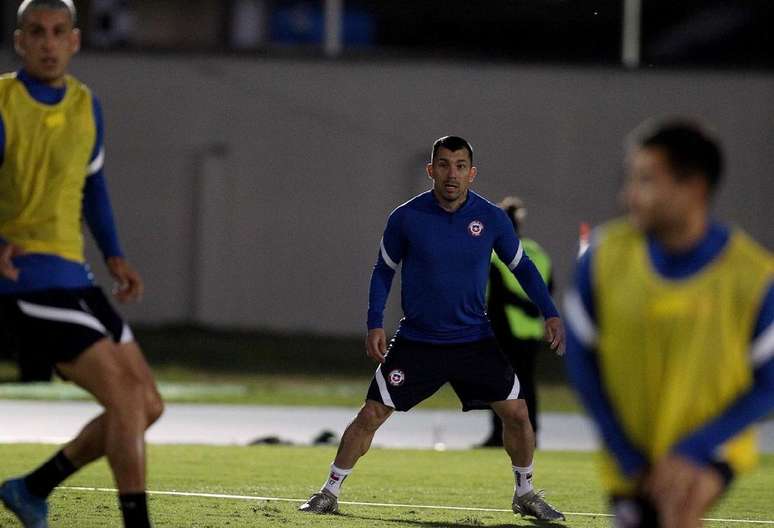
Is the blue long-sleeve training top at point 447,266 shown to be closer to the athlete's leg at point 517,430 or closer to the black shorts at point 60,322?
the athlete's leg at point 517,430

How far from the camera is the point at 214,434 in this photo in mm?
15797

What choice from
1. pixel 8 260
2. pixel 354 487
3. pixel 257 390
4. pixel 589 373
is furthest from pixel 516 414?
pixel 257 390

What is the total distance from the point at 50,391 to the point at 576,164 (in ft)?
34.1

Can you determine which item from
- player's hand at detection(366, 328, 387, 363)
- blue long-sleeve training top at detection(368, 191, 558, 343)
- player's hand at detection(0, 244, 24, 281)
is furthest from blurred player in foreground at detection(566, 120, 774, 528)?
blue long-sleeve training top at detection(368, 191, 558, 343)

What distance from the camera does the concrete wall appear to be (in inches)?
1083

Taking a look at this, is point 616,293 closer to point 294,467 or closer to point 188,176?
point 294,467

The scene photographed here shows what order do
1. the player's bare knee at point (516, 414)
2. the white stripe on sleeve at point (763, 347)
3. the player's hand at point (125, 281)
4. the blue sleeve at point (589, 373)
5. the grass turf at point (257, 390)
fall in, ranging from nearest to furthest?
the white stripe on sleeve at point (763, 347) → the blue sleeve at point (589, 373) → the player's hand at point (125, 281) → the player's bare knee at point (516, 414) → the grass turf at point (257, 390)

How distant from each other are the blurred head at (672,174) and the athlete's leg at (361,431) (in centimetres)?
524

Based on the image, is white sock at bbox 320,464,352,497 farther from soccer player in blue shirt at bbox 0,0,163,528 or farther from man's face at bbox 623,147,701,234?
man's face at bbox 623,147,701,234

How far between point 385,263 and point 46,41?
3.58 metres

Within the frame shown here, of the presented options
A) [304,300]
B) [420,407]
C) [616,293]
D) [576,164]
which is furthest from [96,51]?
[616,293]

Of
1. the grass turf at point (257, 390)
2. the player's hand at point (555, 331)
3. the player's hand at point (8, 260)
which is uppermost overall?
the player's hand at point (8, 260)

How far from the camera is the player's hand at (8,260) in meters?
6.27

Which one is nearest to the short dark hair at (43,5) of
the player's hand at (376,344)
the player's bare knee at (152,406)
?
the player's bare knee at (152,406)
